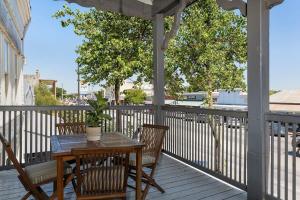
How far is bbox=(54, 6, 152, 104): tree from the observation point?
8.91 metres

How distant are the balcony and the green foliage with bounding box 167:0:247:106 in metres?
3.97

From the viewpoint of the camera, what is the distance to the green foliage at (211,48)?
29.7 feet

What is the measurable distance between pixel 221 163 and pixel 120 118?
2285 mm

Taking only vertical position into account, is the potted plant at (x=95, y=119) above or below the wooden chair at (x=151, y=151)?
above

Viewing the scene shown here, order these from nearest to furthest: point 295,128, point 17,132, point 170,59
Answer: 1. point 295,128
2. point 17,132
3. point 170,59

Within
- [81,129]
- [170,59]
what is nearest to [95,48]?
[170,59]

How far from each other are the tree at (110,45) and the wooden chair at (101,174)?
6361 mm

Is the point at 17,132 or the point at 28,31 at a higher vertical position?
the point at 28,31

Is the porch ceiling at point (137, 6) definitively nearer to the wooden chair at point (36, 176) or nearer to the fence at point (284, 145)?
the fence at point (284, 145)

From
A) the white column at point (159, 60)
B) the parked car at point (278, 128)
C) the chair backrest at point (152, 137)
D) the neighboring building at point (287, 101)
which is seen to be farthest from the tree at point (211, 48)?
the neighboring building at point (287, 101)

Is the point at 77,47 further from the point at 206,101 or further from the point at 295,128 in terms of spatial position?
the point at 295,128

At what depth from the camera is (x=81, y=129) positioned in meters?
4.26

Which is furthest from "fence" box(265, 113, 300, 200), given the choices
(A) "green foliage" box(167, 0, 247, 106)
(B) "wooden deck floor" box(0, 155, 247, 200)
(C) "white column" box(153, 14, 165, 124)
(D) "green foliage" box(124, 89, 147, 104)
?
(D) "green foliage" box(124, 89, 147, 104)

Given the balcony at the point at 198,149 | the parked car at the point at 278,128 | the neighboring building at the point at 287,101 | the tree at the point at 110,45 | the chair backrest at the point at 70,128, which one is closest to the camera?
the parked car at the point at 278,128
